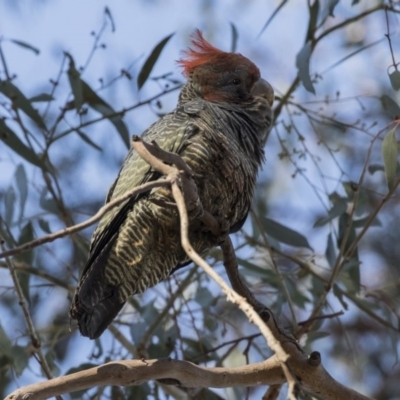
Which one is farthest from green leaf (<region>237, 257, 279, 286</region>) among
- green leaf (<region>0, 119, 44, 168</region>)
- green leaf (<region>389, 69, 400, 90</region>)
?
green leaf (<region>389, 69, 400, 90</region>)

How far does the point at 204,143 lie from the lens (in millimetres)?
2670

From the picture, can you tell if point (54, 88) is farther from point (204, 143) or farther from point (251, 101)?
point (204, 143)

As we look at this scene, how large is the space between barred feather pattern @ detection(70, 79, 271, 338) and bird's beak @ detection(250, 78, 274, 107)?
439 millimetres

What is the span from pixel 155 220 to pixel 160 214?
1.0 inches

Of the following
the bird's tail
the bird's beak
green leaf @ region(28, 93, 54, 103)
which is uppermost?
green leaf @ region(28, 93, 54, 103)

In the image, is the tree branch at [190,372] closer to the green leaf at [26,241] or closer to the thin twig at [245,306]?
the thin twig at [245,306]

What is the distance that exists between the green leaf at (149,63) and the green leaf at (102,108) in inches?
6.7

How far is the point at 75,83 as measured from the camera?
3.58 meters

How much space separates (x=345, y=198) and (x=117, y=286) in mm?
1263

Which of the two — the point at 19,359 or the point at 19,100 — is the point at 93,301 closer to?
the point at 19,359

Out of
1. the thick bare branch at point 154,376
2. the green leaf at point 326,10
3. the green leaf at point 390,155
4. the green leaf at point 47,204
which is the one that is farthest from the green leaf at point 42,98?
the thick bare branch at point 154,376

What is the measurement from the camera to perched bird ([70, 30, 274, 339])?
8.54 feet

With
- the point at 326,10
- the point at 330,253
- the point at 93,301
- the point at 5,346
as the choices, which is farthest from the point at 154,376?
the point at 326,10

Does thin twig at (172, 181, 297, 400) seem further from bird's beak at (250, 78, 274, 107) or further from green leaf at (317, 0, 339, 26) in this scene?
green leaf at (317, 0, 339, 26)
